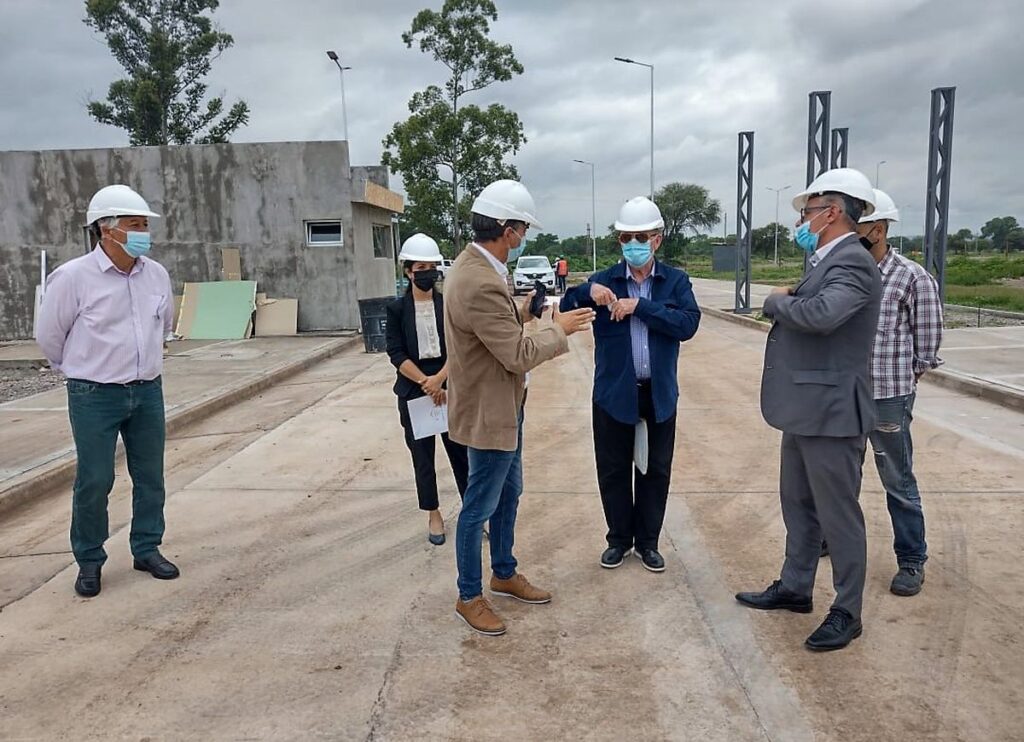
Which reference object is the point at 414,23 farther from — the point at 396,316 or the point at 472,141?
the point at 396,316

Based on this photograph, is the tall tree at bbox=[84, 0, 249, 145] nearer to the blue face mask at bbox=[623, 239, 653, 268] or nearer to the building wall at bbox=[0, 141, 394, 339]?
the building wall at bbox=[0, 141, 394, 339]

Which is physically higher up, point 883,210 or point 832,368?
point 883,210

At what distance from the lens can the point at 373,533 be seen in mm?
4852

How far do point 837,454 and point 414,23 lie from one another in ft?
94.1

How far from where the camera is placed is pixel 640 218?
3893 mm

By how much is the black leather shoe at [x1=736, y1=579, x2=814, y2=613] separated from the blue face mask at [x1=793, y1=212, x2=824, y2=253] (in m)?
1.58

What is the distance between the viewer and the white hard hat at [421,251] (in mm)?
4693

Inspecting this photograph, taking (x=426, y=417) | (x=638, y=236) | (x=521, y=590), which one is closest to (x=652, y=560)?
(x=521, y=590)

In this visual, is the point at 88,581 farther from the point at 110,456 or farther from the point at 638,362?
the point at 638,362

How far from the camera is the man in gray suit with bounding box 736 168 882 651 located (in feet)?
10.3

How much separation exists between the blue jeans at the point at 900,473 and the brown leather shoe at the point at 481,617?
1.99m

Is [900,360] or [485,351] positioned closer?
[485,351]

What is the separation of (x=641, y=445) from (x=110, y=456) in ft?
9.07

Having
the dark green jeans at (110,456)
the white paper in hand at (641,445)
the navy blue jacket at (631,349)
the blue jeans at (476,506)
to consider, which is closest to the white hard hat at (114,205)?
the dark green jeans at (110,456)
